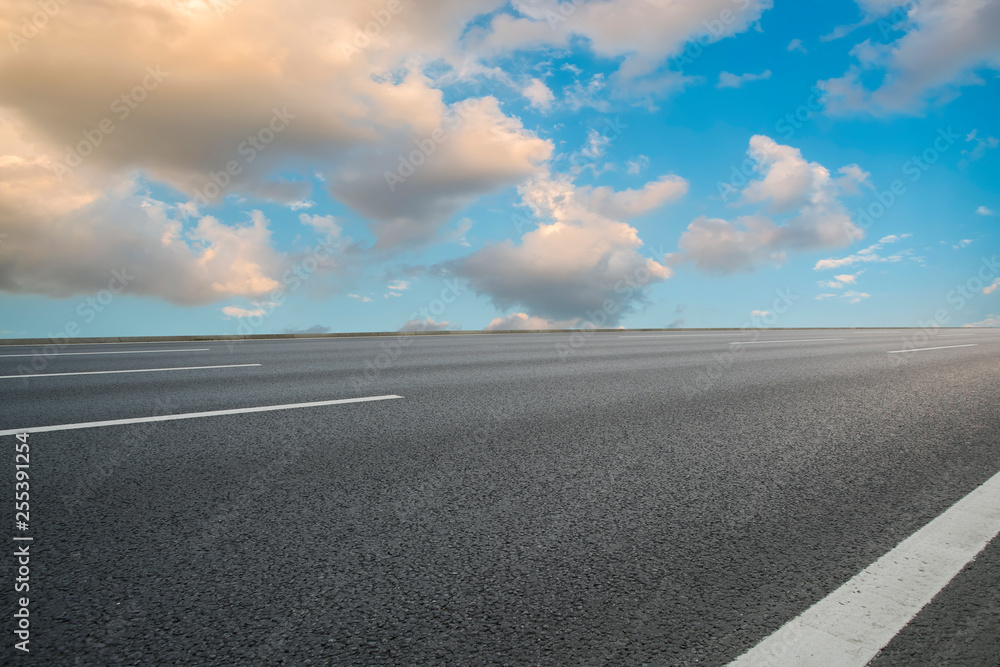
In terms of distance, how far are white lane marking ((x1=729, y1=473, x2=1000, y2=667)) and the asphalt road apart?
0.15ft

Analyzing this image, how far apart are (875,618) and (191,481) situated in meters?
3.04

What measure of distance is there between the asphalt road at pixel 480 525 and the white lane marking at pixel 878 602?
0.15ft

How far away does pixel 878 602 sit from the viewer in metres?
1.77

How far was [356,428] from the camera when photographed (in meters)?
4.16

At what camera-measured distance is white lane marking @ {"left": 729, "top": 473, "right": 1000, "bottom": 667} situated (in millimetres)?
1495

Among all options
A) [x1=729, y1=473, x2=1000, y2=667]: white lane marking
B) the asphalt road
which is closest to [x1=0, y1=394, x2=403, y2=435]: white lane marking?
the asphalt road

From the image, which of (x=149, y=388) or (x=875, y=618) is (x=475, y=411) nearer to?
(x=875, y=618)

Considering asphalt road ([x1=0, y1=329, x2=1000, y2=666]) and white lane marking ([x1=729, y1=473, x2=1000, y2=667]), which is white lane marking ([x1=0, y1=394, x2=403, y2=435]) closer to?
asphalt road ([x1=0, y1=329, x2=1000, y2=666])

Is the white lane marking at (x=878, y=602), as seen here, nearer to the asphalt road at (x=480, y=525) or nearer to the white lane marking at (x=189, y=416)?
the asphalt road at (x=480, y=525)

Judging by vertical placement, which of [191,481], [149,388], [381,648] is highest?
[149,388]

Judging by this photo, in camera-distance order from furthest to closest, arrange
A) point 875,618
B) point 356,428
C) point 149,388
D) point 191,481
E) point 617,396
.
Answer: point 149,388, point 617,396, point 356,428, point 191,481, point 875,618

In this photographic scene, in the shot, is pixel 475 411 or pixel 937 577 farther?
pixel 475 411

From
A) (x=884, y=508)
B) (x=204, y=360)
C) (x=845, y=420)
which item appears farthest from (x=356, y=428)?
(x=204, y=360)

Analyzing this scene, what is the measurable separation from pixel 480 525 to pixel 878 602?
1409 millimetres
